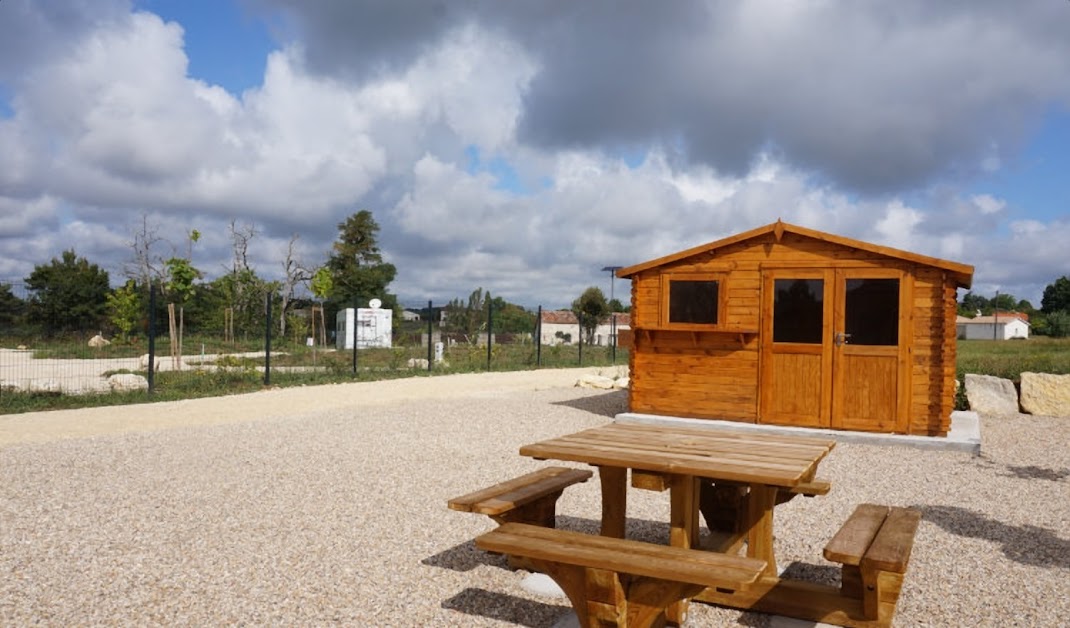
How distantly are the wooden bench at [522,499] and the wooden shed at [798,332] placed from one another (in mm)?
5468

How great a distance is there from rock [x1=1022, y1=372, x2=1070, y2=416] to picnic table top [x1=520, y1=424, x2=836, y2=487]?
9671mm

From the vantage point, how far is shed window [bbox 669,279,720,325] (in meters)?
9.94

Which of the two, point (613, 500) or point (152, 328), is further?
point (152, 328)

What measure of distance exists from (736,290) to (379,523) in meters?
6.01

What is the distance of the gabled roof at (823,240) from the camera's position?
8672 mm

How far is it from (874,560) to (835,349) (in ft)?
20.8

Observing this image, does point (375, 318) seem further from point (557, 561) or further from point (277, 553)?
point (557, 561)

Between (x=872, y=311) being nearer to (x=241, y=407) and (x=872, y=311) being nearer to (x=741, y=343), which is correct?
(x=741, y=343)

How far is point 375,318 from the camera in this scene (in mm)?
27984

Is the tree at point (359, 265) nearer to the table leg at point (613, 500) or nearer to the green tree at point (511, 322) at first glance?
the green tree at point (511, 322)

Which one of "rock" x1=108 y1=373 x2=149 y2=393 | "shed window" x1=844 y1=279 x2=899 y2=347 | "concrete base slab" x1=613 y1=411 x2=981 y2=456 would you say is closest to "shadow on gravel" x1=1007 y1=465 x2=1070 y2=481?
"concrete base slab" x1=613 y1=411 x2=981 y2=456

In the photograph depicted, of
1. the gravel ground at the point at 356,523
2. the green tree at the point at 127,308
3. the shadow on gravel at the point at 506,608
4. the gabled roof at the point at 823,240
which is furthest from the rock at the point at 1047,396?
the green tree at the point at 127,308

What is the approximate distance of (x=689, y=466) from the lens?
11.7 ft

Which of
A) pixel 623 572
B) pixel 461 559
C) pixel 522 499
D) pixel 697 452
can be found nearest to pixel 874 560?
pixel 697 452
